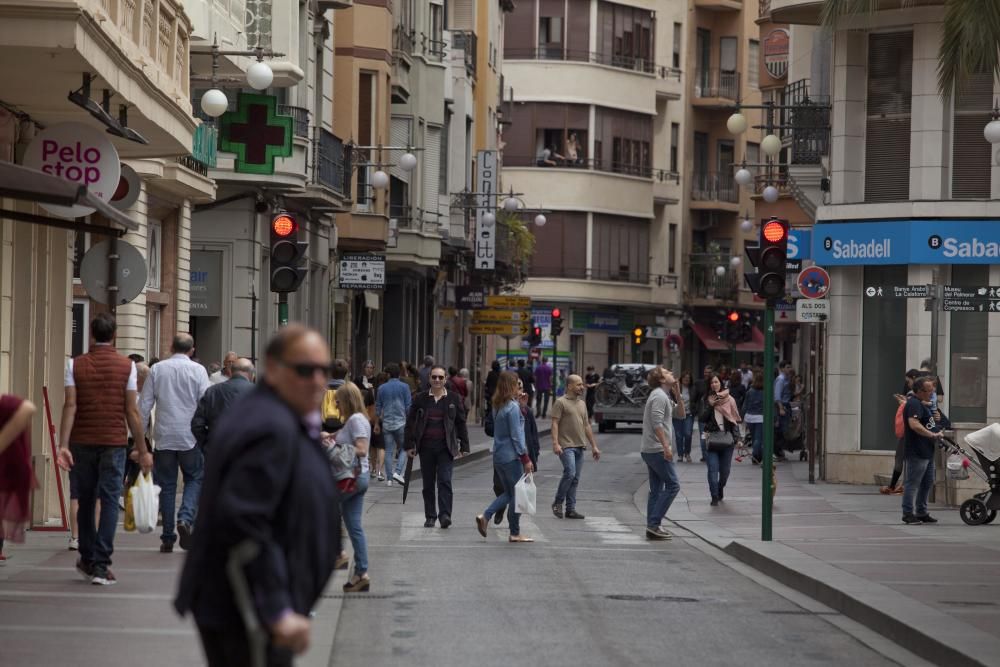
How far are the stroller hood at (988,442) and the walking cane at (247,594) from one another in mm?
17116

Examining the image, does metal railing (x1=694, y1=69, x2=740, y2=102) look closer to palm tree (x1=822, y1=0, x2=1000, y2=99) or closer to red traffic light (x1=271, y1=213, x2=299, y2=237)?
red traffic light (x1=271, y1=213, x2=299, y2=237)

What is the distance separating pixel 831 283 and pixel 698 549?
37.8ft

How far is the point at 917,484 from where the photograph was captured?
22.6 m

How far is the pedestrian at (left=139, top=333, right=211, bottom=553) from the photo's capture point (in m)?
17.2

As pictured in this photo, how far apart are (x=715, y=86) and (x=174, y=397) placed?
233 feet

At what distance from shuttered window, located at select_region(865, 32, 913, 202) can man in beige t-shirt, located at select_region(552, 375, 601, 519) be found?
8684mm

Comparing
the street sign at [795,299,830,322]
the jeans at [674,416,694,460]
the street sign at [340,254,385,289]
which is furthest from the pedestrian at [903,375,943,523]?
the street sign at [340,254,385,289]

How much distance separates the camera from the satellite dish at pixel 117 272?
1681 cm

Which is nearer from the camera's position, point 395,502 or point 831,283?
point 395,502

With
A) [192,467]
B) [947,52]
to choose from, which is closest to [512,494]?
[192,467]

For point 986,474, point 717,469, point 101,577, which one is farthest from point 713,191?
point 101,577

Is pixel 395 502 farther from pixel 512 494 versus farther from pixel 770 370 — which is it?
pixel 770 370

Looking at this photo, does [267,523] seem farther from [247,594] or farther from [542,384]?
[542,384]

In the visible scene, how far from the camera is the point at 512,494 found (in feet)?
65.5
